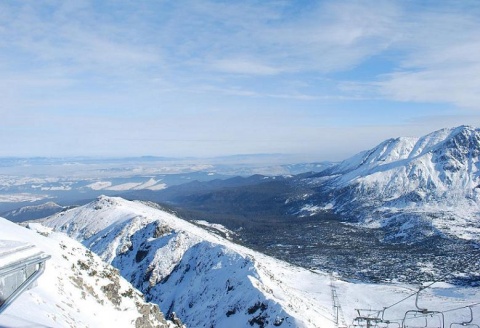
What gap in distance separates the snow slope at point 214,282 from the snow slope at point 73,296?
2194 centimetres

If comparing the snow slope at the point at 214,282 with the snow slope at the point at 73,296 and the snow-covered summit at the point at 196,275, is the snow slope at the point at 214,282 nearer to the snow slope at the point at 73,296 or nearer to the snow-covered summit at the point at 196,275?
the snow-covered summit at the point at 196,275

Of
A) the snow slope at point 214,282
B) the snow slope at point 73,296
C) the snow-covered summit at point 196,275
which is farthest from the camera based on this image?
the snow slope at point 214,282

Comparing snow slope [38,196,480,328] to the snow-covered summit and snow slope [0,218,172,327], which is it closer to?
the snow-covered summit

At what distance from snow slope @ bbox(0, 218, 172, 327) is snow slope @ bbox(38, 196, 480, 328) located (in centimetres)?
2194

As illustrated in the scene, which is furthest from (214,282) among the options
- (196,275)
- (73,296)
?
(73,296)

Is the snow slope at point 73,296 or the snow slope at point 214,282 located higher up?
the snow slope at point 73,296

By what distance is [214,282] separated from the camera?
215 feet

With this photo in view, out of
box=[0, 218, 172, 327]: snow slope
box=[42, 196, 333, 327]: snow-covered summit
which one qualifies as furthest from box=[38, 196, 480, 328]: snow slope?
box=[0, 218, 172, 327]: snow slope

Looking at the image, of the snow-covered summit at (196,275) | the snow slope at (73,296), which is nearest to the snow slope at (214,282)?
the snow-covered summit at (196,275)

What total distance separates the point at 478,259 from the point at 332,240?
62.2 meters

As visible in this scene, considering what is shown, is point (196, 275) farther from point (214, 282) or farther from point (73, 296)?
point (73, 296)

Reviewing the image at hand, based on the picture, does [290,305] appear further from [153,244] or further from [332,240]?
[332,240]

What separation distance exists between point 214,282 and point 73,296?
4127 centimetres

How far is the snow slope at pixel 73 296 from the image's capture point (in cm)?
1869
